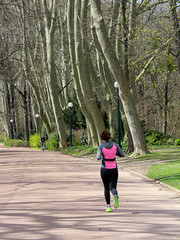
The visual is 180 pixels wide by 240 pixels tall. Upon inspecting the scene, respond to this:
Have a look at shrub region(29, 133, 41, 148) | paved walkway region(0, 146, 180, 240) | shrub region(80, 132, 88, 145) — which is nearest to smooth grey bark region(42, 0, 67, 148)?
shrub region(80, 132, 88, 145)

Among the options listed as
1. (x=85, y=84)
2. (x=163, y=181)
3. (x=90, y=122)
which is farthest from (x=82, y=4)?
(x=163, y=181)

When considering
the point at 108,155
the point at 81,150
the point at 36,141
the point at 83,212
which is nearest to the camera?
the point at 108,155

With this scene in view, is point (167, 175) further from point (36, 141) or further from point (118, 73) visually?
point (36, 141)

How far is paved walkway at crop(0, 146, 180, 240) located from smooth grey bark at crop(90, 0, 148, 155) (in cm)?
933

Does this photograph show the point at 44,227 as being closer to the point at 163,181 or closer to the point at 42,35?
the point at 163,181

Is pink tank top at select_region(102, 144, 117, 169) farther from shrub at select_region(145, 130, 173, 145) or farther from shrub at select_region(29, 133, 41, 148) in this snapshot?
shrub at select_region(29, 133, 41, 148)

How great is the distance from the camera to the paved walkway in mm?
6805

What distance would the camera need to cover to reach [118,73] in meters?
22.6

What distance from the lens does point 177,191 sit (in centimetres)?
1152

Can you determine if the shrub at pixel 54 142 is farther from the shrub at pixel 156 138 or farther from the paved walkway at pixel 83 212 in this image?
the paved walkway at pixel 83 212

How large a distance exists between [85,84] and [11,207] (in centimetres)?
2077

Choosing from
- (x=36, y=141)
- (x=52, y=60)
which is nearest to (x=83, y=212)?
(x=52, y=60)

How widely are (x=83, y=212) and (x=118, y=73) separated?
1467 cm

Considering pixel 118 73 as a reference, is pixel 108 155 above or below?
below
